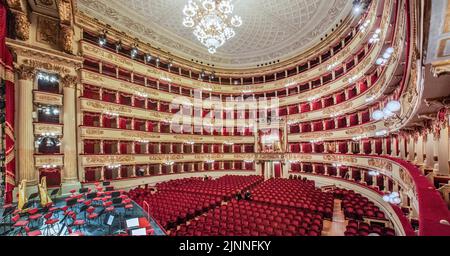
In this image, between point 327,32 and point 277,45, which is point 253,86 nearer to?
point 277,45

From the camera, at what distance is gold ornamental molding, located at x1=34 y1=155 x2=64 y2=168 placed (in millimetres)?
12531

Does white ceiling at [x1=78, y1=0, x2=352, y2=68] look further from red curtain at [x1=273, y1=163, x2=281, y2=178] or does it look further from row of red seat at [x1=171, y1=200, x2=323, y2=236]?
row of red seat at [x1=171, y1=200, x2=323, y2=236]

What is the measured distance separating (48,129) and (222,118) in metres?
16.1

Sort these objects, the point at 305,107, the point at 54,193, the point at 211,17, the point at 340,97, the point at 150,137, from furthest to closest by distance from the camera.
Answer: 1. the point at 305,107
2. the point at 150,137
3. the point at 340,97
4. the point at 54,193
5. the point at 211,17

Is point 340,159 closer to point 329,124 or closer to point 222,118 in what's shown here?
point 329,124

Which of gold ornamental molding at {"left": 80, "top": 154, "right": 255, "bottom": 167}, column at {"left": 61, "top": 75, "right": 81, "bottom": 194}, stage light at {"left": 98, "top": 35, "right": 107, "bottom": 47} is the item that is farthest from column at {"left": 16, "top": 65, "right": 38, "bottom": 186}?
stage light at {"left": 98, "top": 35, "right": 107, "bottom": 47}

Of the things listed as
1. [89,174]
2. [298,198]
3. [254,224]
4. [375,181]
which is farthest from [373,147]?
[89,174]

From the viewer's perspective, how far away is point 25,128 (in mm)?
12062

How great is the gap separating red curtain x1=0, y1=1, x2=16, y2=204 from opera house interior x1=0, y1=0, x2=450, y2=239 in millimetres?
103

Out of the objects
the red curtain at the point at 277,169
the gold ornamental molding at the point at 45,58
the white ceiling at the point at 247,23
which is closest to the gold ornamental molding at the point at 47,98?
the gold ornamental molding at the point at 45,58

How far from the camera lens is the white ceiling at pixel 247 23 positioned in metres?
15.8

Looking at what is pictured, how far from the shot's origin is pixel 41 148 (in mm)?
13109

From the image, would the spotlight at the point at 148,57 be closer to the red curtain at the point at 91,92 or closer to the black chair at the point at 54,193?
the red curtain at the point at 91,92

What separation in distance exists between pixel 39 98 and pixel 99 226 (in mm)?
9551
